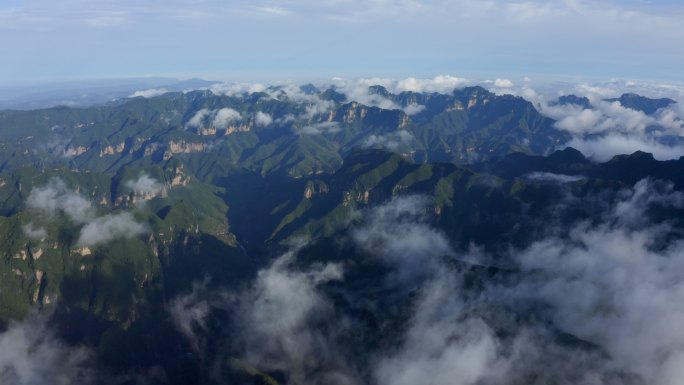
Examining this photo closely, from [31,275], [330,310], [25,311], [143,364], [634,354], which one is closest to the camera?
[634,354]

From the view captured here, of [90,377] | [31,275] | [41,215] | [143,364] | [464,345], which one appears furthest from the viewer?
[41,215]

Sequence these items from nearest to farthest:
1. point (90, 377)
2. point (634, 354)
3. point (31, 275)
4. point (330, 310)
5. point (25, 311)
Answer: point (634, 354)
point (90, 377)
point (330, 310)
point (25, 311)
point (31, 275)

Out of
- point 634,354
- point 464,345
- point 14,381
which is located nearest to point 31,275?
point 14,381

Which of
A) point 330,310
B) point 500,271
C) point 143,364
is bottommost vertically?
point 143,364

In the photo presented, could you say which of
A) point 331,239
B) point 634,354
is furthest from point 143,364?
point 634,354

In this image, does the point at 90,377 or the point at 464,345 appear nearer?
the point at 464,345

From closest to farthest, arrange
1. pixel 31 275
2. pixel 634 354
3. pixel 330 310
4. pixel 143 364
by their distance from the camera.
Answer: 1. pixel 634 354
2. pixel 143 364
3. pixel 330 310
4. pixel 31 275

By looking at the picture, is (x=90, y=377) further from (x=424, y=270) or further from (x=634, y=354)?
(x=634, y=354)

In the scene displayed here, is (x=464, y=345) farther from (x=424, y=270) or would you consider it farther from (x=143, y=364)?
(x=143, y=364)

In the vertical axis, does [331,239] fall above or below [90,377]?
above

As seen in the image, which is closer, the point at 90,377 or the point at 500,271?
the point at 90,377
